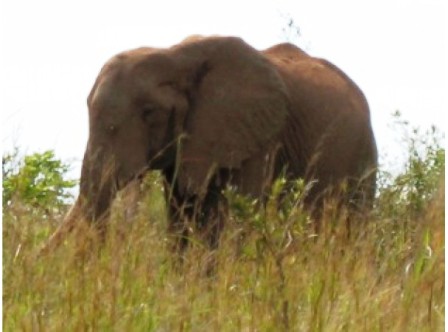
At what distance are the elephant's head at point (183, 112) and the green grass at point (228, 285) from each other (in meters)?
2.42

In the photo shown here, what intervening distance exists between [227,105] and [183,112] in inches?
17.7

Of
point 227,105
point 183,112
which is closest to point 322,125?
point 227,105

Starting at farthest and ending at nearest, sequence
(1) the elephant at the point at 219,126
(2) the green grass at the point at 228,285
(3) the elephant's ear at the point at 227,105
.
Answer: (3) the elephant's ear at the point at 227,105 → (1) the elephant at the point at 219,126 → (2) the green grass at the point at 228,285

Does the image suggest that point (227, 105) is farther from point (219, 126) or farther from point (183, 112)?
point (183, 112)

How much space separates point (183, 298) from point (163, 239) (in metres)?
1.81

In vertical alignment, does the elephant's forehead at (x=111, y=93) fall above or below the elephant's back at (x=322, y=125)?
above

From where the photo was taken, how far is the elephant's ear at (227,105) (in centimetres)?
907

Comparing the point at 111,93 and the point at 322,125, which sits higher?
the point at 111,93

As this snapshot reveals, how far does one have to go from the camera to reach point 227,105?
30.6 ft

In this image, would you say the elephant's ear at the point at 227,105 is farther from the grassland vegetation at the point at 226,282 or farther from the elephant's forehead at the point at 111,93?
the grassland vegetation at the point at 226,282

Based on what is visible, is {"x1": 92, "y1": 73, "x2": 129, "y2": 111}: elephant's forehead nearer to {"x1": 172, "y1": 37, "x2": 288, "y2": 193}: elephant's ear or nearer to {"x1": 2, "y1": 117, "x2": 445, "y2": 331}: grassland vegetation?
{"x1": 172, "y1": 37, "x2": 288, "y2": 193}: elephant's ear

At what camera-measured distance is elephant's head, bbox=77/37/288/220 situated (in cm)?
859

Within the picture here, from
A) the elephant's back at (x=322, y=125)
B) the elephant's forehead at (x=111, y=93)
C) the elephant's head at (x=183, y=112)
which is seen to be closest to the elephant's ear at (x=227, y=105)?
the elephant's head at (x=183, y=112)

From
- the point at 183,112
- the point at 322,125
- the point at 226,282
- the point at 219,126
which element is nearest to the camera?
the point at 226,282
